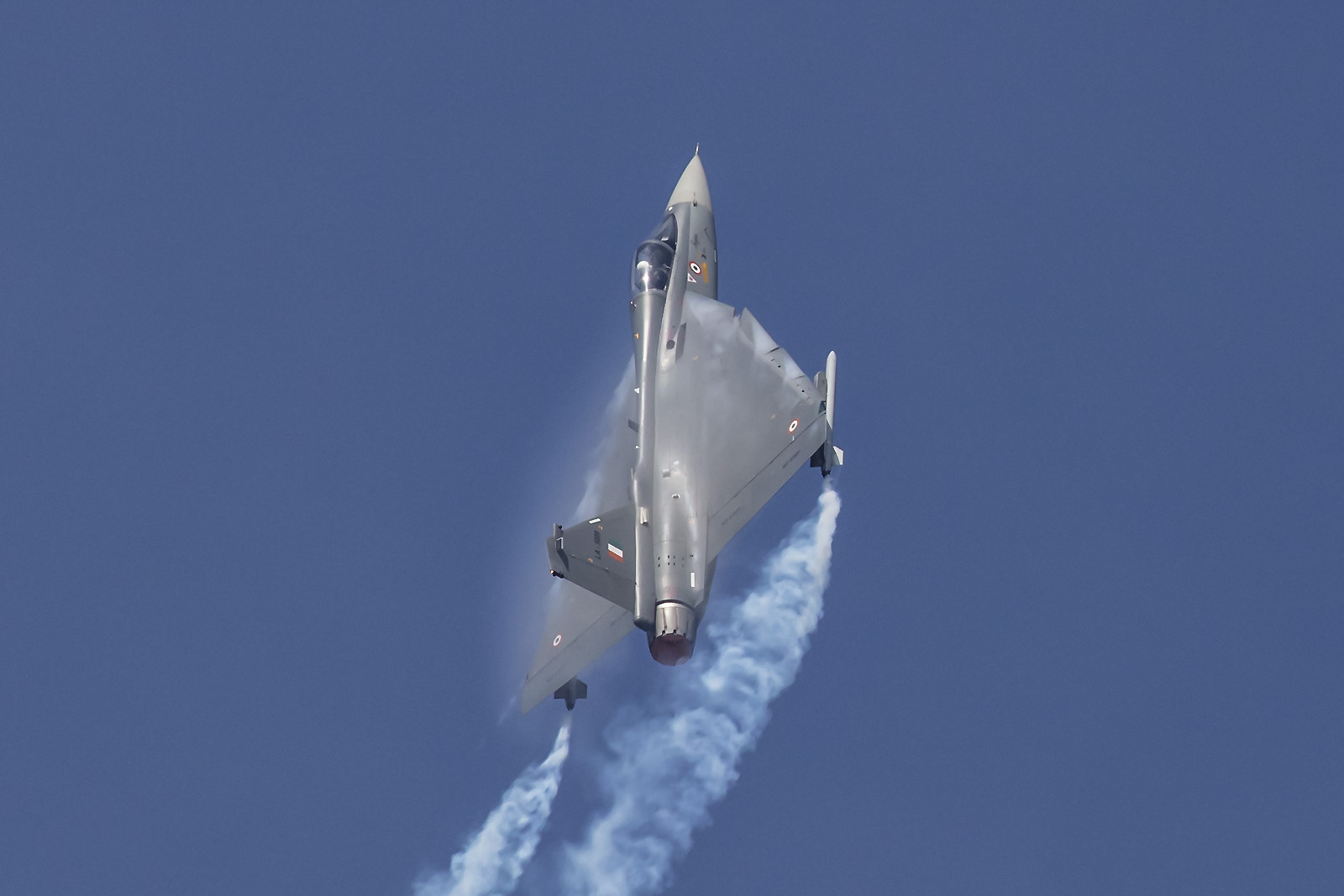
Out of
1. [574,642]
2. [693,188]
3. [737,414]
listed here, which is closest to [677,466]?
[737,414]

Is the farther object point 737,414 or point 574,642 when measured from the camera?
point 737,414

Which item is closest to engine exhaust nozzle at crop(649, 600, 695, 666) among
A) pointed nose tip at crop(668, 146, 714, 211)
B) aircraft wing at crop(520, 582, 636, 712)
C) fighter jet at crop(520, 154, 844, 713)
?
fighter jet at crop(520, 154, 844, 713)

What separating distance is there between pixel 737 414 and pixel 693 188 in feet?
43.7

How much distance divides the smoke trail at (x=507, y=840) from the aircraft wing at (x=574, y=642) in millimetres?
2595

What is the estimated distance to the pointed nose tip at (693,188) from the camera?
8456cm

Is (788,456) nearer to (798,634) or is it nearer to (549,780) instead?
(798,634)

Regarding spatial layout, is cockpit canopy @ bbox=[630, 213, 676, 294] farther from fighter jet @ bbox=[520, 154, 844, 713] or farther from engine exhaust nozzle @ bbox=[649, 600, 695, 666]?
engine exhaust nozzle @ bbox=[649, 600, 695, 666]

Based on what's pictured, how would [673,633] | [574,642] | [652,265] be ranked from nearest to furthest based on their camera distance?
[673,633]
[574,642]
[652,265]

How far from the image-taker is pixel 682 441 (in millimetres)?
73062

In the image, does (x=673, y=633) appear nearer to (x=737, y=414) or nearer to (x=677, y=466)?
(x=677, y=466)

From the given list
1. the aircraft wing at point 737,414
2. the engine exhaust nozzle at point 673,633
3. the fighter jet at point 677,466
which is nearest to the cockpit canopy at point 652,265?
the fighter jet at point 677,466

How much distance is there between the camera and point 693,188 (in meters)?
85.1

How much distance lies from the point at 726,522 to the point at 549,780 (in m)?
9.54

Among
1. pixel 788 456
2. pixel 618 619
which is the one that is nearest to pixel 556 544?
pixel 618 619
